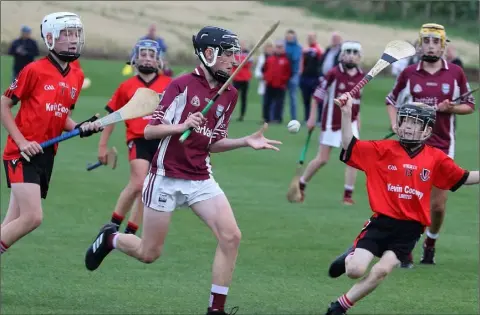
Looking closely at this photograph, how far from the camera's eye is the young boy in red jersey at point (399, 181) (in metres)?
7.92

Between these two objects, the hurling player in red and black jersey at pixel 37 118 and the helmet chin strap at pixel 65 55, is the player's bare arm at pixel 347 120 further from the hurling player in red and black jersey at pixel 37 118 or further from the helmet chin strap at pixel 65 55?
the helmet chin strap at pixel 65 55

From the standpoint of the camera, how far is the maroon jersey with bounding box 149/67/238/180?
7547 mm

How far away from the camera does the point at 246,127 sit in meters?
24.6

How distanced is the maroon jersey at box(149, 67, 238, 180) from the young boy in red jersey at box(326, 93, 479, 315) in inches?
35.3

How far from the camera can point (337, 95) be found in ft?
47.3

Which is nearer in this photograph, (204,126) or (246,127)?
(204,126)

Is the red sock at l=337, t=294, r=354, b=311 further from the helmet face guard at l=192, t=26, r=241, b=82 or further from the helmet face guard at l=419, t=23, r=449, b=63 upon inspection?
the helmet face guard at l=419, t=23, r=449, b=63

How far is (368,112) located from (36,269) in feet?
71.5

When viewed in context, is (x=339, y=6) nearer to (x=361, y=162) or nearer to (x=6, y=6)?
(x=6, y=6)

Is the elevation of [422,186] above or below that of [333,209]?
above

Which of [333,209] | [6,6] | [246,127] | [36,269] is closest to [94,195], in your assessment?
[333,209]

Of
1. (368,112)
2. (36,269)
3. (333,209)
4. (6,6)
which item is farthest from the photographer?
(6,6)

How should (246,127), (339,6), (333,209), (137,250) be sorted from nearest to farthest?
(137,250) < (333,209) < (246,127) < (339,6)


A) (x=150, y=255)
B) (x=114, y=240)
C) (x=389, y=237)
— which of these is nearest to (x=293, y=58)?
(x=114, y=240)
